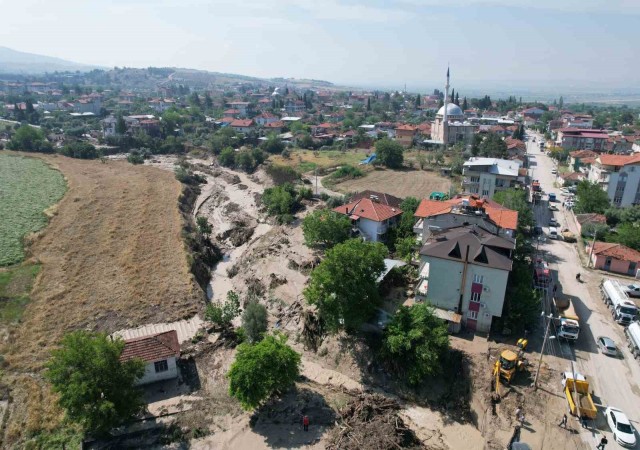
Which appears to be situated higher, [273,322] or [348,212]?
[348,212]

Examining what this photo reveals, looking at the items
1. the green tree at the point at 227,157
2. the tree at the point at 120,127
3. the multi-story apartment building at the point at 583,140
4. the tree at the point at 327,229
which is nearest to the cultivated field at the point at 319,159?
the green tree at the point at 227,157

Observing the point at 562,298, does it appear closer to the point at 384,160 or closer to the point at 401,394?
the point at 401,394

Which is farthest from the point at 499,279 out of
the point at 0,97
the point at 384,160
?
the point at 0,97

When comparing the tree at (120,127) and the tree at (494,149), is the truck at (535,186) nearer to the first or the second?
the tree at (494,149)

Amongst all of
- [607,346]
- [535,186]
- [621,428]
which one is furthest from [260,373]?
[535,186]

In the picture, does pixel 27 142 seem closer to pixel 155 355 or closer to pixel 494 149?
pixel 155 355

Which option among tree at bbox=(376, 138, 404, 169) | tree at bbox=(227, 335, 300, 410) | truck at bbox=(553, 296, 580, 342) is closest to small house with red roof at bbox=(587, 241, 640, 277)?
truck at bbox=(553, 296, 580, 342)
